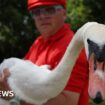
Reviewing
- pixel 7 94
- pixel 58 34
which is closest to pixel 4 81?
pixel 7 94

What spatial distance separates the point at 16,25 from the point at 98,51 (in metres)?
7.61

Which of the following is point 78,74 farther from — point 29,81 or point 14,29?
point 14,29

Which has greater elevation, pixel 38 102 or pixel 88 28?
pixel 88 28

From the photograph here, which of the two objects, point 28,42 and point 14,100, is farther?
point 28,42

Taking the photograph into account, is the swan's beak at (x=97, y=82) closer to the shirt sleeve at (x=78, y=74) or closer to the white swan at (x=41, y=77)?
the white swan at (x=41, y=77)

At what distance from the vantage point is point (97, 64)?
1.42 meters

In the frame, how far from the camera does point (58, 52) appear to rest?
188cm

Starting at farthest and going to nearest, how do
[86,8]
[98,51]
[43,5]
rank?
[86,8] → [43,5] → [98,51]

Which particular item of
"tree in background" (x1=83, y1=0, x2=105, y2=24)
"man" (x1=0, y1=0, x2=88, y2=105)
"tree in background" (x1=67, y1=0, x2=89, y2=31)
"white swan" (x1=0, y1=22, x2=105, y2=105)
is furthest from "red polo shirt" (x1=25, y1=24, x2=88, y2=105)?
"tree in background" (x1=83, y1=0, x2=105, y2=24)

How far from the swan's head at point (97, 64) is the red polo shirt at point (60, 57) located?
0.42 meters

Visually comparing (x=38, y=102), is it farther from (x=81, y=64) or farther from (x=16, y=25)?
(x=16, y=25)

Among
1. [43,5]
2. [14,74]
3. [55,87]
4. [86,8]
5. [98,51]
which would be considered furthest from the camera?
[86,8]

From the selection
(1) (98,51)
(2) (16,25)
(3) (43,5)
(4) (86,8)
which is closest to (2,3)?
(2) (16,25)

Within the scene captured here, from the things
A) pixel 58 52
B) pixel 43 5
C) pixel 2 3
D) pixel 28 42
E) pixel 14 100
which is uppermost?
pixel 43 5
